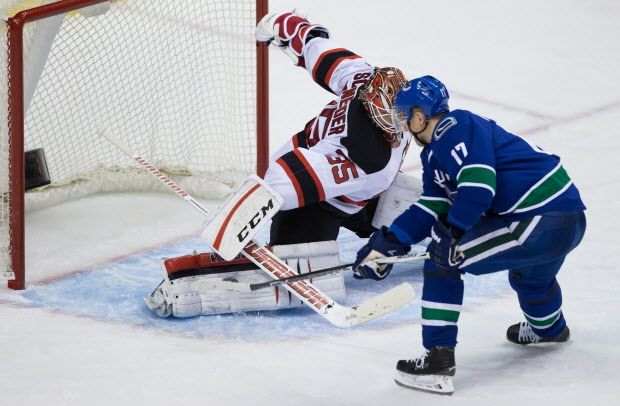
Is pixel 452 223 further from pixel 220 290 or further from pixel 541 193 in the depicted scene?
pixel 220 290

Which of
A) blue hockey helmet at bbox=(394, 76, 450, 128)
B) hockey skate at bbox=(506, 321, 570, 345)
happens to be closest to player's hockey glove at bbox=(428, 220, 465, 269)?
blue hockey helmet at bbox=(394, 76, 450, 128)

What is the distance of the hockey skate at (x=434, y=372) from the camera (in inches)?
109

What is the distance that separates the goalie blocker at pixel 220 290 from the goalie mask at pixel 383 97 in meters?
0.36

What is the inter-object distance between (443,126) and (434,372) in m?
0.52

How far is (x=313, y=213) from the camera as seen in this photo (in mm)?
3434

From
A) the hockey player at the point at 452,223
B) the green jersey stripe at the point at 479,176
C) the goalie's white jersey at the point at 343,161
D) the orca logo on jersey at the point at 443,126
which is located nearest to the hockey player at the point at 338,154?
the goalie's white jersey at the point at 343,161

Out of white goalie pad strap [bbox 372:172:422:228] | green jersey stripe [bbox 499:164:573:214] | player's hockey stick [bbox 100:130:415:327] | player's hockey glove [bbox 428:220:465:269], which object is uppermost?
green jersey stripe [bbox 499:164:573:214]

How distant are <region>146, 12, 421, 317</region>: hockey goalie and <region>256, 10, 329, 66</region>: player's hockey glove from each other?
76mm

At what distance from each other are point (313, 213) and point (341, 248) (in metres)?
0.43

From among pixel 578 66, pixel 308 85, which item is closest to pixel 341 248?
pixel 308 85

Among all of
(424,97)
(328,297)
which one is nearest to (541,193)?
(424,97)

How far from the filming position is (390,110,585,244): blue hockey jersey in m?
2.63

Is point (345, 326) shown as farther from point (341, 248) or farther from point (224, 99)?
point (224, 99)

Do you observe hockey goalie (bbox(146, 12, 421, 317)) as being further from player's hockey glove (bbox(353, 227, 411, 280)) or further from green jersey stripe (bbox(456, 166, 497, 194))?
green jersey stripe (bbox(456, 166, 497, 194))
